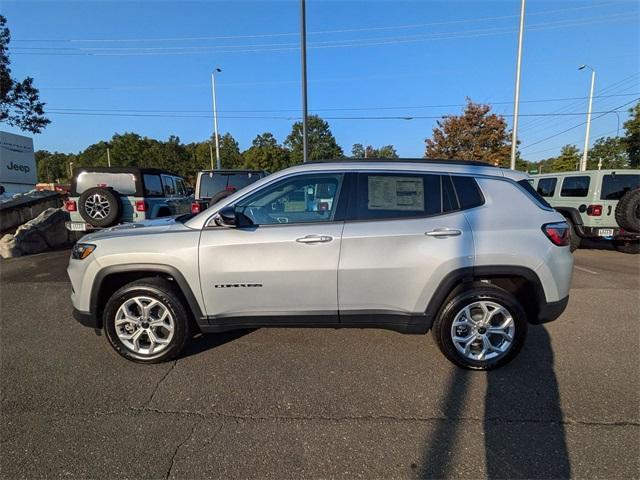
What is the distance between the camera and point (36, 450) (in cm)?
224

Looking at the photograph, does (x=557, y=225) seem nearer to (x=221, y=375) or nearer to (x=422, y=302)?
(x=422, y=302)

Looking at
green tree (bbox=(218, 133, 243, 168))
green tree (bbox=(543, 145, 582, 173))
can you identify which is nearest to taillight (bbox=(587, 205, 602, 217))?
green tree (bbox=(543, 145, 582, 173))

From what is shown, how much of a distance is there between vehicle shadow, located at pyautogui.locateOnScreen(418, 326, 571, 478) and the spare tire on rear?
6.40 meters

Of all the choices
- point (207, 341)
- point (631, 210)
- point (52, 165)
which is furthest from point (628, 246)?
point (52, 165)

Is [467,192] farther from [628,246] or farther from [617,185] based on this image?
[628,246]

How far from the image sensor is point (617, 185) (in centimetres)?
798

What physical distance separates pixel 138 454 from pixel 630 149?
33.7 metres

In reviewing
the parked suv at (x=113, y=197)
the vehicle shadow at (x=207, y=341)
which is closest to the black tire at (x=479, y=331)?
the vehicle shadow at (x=207, y=341)

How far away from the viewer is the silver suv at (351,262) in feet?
9.91

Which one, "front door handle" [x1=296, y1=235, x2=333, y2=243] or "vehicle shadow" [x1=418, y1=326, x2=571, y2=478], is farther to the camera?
"front door handle" [x1=296, y1=235, x2=333, y2=243]

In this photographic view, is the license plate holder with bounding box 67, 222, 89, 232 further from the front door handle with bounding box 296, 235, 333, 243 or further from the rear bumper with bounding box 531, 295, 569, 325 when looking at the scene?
the rear bumper with bounding box 531, 295, 569, 325

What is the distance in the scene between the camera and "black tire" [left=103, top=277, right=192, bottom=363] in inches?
124

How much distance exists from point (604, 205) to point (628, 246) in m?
2.00

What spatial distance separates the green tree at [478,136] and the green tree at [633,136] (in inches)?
299
